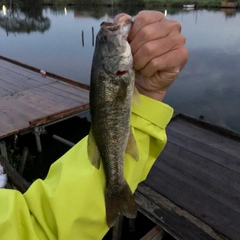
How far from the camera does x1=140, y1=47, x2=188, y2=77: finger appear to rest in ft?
4.87

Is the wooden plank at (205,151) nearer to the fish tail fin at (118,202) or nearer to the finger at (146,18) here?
the fish tail fin at (118,202)

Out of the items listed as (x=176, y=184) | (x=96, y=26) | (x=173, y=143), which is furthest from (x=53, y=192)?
(x=96, y=26)

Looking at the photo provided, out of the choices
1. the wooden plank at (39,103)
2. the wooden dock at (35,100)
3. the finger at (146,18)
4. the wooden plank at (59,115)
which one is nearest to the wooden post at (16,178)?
the wooden dock at (35,100)

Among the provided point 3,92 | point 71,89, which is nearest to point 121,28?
point 71,89

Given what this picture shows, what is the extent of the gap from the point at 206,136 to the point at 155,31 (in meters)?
4.32

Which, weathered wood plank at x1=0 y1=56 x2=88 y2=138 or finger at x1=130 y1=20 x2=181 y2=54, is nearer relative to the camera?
finger at x1=130 y1=20 x2=181 y2=54

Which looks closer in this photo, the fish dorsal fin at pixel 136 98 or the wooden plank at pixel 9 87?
the fish dorsal fin at pixel 136 98

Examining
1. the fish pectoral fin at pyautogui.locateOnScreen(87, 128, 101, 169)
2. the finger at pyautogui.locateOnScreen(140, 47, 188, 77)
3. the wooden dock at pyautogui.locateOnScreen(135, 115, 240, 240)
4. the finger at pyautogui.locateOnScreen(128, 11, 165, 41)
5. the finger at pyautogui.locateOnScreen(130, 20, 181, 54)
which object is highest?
the finger at pyautogui.locateOnScreen(128, 11, 165, 41)

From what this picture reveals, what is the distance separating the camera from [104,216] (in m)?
1.49

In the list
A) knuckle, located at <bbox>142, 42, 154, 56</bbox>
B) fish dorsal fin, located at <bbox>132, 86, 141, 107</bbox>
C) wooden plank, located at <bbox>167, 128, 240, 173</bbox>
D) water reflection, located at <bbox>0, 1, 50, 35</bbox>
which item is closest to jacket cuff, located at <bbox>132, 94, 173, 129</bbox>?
fish dorsal fin, located at <bbox>132, 86, 141, 107</bbox>

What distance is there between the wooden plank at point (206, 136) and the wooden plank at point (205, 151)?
0.37 feet

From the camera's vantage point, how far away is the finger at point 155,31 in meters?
1.44

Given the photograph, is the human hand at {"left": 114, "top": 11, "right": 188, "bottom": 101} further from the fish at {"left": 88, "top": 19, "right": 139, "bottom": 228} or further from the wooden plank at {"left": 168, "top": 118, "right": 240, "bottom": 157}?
the wooden plank at {"left": 168, "top": 118, "right": 240, "bottom": 157}

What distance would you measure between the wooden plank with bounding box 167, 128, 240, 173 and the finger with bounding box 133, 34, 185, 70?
3.44 meters
